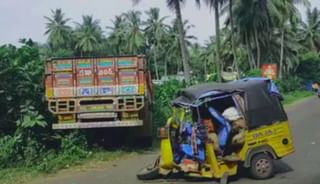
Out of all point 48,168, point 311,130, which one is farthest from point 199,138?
point 311,130

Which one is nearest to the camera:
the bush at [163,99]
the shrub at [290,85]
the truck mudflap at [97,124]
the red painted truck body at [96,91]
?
the truck mudflap at [97,124]

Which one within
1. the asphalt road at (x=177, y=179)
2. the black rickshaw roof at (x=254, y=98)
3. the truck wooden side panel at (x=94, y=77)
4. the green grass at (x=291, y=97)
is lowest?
the asphalt road at (x=177, y=179)

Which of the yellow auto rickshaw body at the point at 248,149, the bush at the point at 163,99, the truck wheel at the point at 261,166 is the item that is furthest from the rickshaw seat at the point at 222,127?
the bush at the point at 163,99

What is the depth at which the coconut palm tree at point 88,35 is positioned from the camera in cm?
8644

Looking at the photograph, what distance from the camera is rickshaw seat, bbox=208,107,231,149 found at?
1073 centimetres

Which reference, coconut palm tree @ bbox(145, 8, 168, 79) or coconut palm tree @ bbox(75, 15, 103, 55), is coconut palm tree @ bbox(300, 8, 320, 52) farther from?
coconut palm tree @ bbox(75, 15, 103, 55)

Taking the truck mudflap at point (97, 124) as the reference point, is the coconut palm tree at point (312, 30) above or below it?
above

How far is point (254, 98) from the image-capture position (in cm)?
1092

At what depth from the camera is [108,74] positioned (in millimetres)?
15172

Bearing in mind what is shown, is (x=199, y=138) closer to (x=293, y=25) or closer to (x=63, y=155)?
(x=63, y=155)

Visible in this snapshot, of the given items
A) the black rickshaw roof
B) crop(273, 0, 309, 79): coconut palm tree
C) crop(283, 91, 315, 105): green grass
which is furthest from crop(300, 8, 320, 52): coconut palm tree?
the black rickshaw roof

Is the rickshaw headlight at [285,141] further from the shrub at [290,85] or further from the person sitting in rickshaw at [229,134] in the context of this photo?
the shrub at [290,85]

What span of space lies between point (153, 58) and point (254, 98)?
3099 inches

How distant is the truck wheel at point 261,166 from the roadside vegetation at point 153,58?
4421 mm
